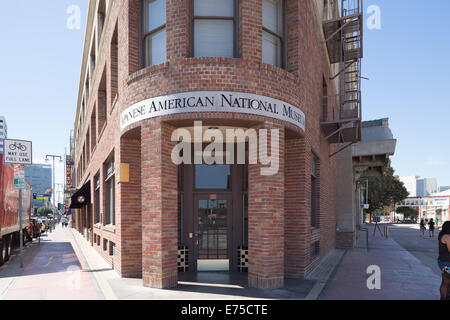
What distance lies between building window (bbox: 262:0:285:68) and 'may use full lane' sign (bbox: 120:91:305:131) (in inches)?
56.1

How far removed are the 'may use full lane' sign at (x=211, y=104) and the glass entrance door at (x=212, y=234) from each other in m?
3.03

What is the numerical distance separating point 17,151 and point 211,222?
726cm

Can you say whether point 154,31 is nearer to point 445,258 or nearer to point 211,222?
point 211,222

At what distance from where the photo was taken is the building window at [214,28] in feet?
28.0

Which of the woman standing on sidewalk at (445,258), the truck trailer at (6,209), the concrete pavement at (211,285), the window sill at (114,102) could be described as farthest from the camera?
the truck trailer at (6,209)

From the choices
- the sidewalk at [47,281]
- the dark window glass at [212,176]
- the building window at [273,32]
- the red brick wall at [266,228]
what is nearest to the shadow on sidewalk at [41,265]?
the sidewalk at [47,281]

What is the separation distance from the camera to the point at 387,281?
939 cm

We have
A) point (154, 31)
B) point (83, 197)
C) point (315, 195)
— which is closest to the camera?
point (154, 31)

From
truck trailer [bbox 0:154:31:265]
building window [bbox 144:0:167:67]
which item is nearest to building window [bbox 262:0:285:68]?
building window [bbox 144:0:167:67]

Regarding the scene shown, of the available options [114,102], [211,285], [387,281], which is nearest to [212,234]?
[211,285]

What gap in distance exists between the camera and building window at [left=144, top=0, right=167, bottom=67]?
8.91 metres

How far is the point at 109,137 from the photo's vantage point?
12414 millimetres

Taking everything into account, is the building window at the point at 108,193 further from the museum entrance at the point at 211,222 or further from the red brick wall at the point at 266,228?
the red brick wall at the point at 266,228
